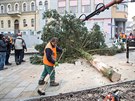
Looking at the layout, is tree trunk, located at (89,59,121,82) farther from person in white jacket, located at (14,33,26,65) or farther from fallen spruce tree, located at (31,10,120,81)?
person in white jacket, located at (14,33,26,65)

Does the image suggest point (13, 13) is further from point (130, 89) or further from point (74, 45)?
point (130, 89)

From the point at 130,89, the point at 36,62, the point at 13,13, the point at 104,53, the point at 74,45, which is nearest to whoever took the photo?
the point at 130,89

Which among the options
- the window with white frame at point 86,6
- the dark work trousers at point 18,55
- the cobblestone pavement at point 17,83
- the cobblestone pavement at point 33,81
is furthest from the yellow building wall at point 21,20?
the cobblestone pavement at point 33,81

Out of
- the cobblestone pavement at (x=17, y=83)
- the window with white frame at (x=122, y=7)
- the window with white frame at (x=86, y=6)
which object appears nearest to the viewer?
the cobblestone pavement at (x=17, y=83)

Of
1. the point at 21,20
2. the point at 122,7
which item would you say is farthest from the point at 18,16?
the point at 122,7

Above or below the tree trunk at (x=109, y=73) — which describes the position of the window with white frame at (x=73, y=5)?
above

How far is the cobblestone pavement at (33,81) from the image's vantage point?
8109 mm

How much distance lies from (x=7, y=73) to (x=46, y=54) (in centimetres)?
385

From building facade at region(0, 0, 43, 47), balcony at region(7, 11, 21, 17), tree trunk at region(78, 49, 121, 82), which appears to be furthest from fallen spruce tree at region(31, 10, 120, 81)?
balcony at region(7, 11, 21, 17)

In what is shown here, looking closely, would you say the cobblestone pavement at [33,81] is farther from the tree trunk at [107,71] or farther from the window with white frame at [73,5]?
the window with white frame at [73,5]

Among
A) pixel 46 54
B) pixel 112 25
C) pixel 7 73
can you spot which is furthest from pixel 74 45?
pixel 112 25

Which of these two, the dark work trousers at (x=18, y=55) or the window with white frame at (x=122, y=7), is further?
the window with white frame at (x=122, y=7)

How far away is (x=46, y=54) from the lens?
336 inches

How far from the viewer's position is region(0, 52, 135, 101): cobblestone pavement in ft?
26.6
